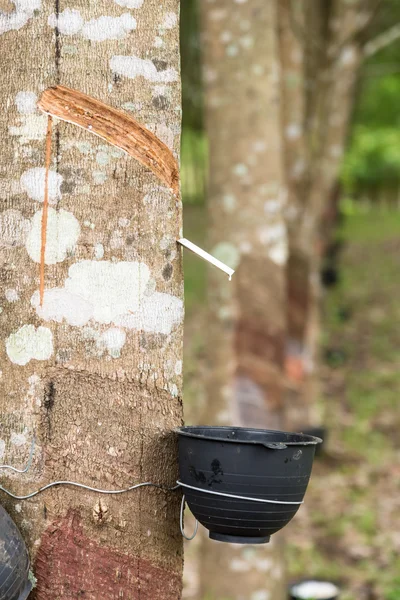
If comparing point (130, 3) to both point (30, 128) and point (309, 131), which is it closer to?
point (30, 128)

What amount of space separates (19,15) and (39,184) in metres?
0.43

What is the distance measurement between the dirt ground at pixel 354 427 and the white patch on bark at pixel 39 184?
431cm

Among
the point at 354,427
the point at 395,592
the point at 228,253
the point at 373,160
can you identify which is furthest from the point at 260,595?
the point at 373,160

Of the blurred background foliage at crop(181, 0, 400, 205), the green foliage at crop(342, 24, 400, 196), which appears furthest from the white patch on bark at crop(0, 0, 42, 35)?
the green foliage at crop(342, 24, 400, 196)

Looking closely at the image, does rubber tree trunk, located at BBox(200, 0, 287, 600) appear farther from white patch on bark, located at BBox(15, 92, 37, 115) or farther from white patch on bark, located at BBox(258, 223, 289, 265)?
white patch on bark, located at BBox(15, 92, 37, 115)

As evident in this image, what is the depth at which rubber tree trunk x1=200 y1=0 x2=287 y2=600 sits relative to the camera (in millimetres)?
4941

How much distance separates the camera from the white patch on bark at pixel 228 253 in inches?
196

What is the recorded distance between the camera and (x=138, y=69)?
6.37 ft

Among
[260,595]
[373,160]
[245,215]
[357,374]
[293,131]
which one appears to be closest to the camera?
[260,595]

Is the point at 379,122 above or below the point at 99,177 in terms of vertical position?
above

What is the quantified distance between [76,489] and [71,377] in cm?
27

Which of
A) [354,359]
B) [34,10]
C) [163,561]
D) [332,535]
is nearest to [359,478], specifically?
[332,535]

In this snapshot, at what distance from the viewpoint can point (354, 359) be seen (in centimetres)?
1149

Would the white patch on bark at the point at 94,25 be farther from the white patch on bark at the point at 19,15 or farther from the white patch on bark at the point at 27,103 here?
the white patch on bark at the point at 27,103
